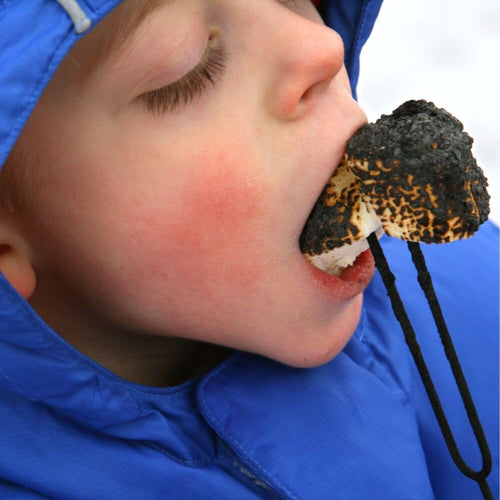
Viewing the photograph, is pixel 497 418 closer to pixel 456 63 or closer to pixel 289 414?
pixel 289 414

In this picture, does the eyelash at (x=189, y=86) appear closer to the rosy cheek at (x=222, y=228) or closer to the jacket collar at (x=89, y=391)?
the rosy cheek at (x=222, y=228)

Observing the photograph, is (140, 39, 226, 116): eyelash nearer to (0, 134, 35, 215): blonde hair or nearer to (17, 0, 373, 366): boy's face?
(17, 0, 373, 366): boy's face

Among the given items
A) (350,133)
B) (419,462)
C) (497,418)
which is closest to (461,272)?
(497,418)

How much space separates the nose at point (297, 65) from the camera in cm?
77

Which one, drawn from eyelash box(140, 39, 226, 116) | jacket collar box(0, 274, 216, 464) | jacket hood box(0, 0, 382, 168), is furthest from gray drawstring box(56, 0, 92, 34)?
jacket collar box(0, 274, 216, 464)

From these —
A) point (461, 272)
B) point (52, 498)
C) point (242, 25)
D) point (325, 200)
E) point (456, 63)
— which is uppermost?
point (242, 25)

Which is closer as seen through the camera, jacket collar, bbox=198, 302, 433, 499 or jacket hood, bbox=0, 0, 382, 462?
jacket hood, bbox=0, 0, 382, 462

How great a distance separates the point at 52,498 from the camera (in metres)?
0.84

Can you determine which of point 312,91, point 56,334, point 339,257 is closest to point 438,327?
point 339,257

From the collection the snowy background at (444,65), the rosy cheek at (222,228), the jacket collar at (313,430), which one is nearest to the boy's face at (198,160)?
the rosy cheek at (222,228)

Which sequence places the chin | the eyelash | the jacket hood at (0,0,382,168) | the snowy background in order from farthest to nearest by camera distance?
the snowy background, the chin, the eyelash, the jacket hood at (0,0,382,168)

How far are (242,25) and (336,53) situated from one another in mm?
96

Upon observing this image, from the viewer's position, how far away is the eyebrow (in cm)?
72

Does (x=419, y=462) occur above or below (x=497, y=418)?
above
